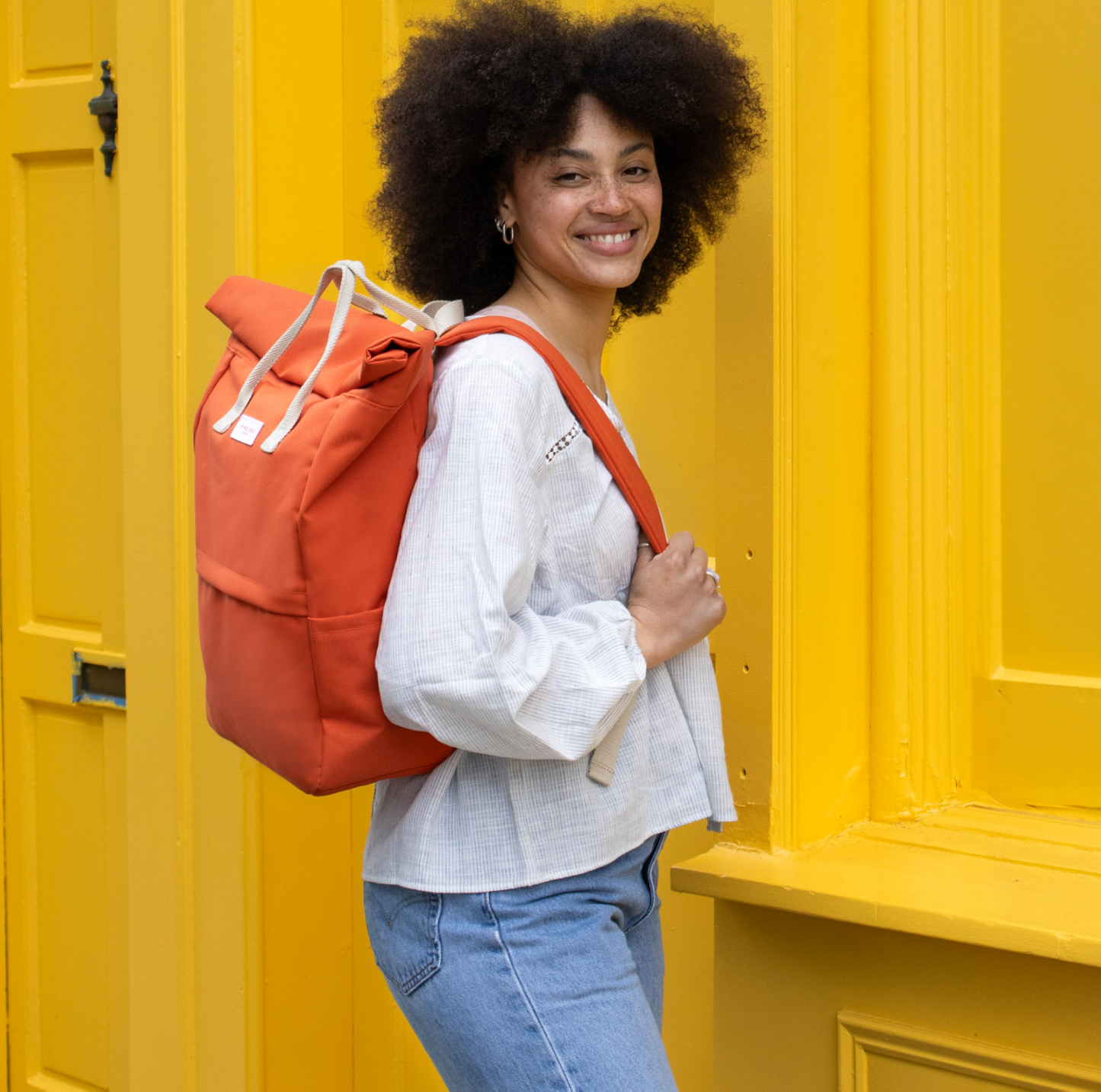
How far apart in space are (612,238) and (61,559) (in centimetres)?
163

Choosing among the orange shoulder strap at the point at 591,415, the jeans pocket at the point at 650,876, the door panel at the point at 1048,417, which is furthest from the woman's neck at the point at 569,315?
the door panel at the point at 1048,417

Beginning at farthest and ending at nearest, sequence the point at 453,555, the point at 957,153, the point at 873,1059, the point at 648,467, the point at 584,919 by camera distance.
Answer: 1. the point at 648,467
2. the point at 957,153
3. the point at 873,1059
4. the point at 584,919
5. the point at 453,555

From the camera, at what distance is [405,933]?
1292 mm

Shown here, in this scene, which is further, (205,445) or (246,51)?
(246,51)

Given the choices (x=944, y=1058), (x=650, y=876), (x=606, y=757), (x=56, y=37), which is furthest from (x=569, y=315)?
(x=56, y=37)

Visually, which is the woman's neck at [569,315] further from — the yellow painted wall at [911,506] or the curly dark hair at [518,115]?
the yellow painted wall at [911,506]

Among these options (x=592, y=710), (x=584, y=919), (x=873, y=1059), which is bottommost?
(x=873, y=1059)

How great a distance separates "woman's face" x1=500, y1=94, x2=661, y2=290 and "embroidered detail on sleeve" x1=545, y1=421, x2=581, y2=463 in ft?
0.72

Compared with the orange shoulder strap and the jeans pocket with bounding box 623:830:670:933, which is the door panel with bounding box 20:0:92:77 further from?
the jeans pocket with bounding box 623:830:670:933

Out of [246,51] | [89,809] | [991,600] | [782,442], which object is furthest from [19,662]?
[991,600]

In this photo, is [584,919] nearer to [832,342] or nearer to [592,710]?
[592,710]

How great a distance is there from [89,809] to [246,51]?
61.8 inches

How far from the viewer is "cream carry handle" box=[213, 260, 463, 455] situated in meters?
1.21

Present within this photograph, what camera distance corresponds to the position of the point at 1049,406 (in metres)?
1.85
